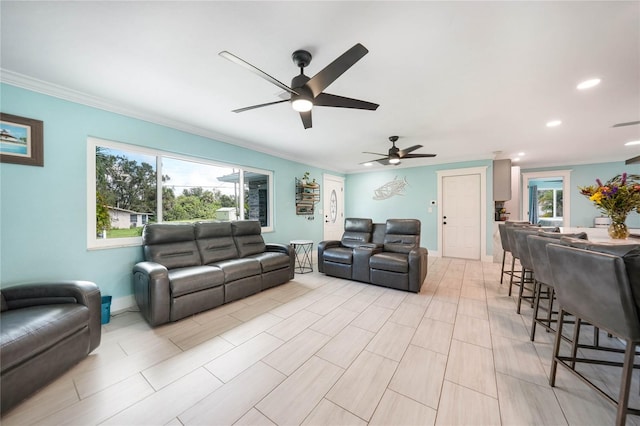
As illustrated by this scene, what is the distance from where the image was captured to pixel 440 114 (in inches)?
120

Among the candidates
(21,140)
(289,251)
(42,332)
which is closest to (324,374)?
(42,332)

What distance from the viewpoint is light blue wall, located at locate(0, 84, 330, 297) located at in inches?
84.3

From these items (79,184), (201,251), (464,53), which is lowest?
(201,251)

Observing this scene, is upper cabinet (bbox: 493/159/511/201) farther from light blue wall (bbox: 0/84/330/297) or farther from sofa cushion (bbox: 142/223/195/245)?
light blue wall (bbox: 0/84/330/297)

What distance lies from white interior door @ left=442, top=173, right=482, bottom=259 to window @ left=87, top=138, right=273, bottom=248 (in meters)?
4.83

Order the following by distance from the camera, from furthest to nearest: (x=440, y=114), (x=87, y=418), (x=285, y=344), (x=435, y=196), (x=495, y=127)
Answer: (x=435, y=196), (x=495, y=127), (x=440, y=114), (x=285, y=344), (x=87, y=418)

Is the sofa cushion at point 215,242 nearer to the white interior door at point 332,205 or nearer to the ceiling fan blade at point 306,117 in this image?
the ceiling fan blade at point 306,117

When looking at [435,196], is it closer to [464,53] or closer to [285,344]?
[464,53]

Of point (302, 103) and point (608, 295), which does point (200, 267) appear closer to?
point (302, 103)

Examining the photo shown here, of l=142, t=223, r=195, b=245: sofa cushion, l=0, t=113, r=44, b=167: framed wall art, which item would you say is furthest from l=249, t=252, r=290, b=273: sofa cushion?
l=0, t=113, r=44, b=167: framed wall art

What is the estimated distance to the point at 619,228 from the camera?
2.54 meters

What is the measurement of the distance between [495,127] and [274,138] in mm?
3570

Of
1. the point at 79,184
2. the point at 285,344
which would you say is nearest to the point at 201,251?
the point at 79,184

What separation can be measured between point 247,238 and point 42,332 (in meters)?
2.49
